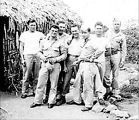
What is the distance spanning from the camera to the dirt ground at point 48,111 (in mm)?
7176

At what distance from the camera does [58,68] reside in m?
7.89

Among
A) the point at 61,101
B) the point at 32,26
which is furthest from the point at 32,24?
the point at 61,101

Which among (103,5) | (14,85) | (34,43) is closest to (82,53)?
(34,43)

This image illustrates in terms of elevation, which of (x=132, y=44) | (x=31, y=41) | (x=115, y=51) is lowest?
(x=132, y=44)

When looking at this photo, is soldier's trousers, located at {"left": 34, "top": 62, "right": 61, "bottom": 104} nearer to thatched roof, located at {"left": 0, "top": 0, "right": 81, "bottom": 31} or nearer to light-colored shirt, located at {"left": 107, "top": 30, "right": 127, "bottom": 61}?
light-colored shirt, located at {"left": 107, "top": 30, "right": 127, "bottom": 61}

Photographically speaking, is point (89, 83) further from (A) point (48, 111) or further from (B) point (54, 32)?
(B) point (54, 32)

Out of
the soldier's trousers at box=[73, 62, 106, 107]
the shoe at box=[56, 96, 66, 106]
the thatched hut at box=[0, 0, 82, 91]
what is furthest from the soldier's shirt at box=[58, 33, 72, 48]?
the thatched hut at box=[0, 0, 82, 91]

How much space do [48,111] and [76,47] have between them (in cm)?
163

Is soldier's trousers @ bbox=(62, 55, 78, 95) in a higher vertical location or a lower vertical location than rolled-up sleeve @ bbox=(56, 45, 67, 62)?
lower

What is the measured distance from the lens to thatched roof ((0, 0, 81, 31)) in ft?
29.3

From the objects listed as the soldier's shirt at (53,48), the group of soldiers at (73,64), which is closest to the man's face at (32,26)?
the group of soldiers at (73,64)

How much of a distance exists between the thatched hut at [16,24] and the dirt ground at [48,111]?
114 cm

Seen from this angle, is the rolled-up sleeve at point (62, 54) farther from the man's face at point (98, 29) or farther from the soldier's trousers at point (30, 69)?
the soldier's trousers at point (30, 69)

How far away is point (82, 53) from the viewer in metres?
7.83
